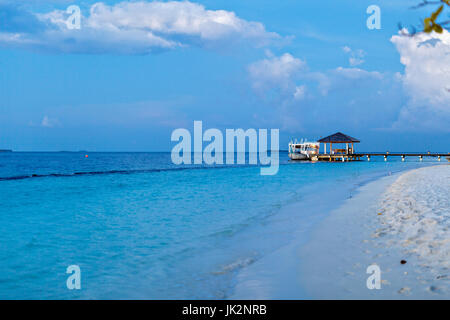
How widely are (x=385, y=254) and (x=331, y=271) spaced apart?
1.31m

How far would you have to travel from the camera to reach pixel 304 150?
2874 inches

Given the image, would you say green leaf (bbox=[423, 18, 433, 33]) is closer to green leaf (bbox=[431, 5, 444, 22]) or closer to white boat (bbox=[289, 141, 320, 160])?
green leaf (bbox=[431, 5, 444, 22])

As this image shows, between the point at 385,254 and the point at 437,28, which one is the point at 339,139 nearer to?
the point at 385,254

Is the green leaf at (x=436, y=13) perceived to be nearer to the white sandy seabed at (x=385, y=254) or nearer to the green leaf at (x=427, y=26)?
the green leaf at (x=427, y=26)

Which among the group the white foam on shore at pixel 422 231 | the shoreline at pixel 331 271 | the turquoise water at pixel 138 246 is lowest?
the turquoise water at pixel 138 246

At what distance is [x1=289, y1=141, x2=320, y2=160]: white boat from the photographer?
69.3 metres

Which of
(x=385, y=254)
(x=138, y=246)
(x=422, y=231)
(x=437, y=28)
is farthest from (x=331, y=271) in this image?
(x=138, y=246)

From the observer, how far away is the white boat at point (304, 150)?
69.3m

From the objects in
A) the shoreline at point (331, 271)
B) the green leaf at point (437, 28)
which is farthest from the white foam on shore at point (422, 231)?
the green leaf at point (437, 28)

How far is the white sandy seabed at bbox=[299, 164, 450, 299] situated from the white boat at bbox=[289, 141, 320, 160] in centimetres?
5960

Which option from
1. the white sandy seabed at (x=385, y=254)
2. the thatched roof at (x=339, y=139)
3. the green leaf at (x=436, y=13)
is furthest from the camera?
the thatched roof at (x=339, y=139)
